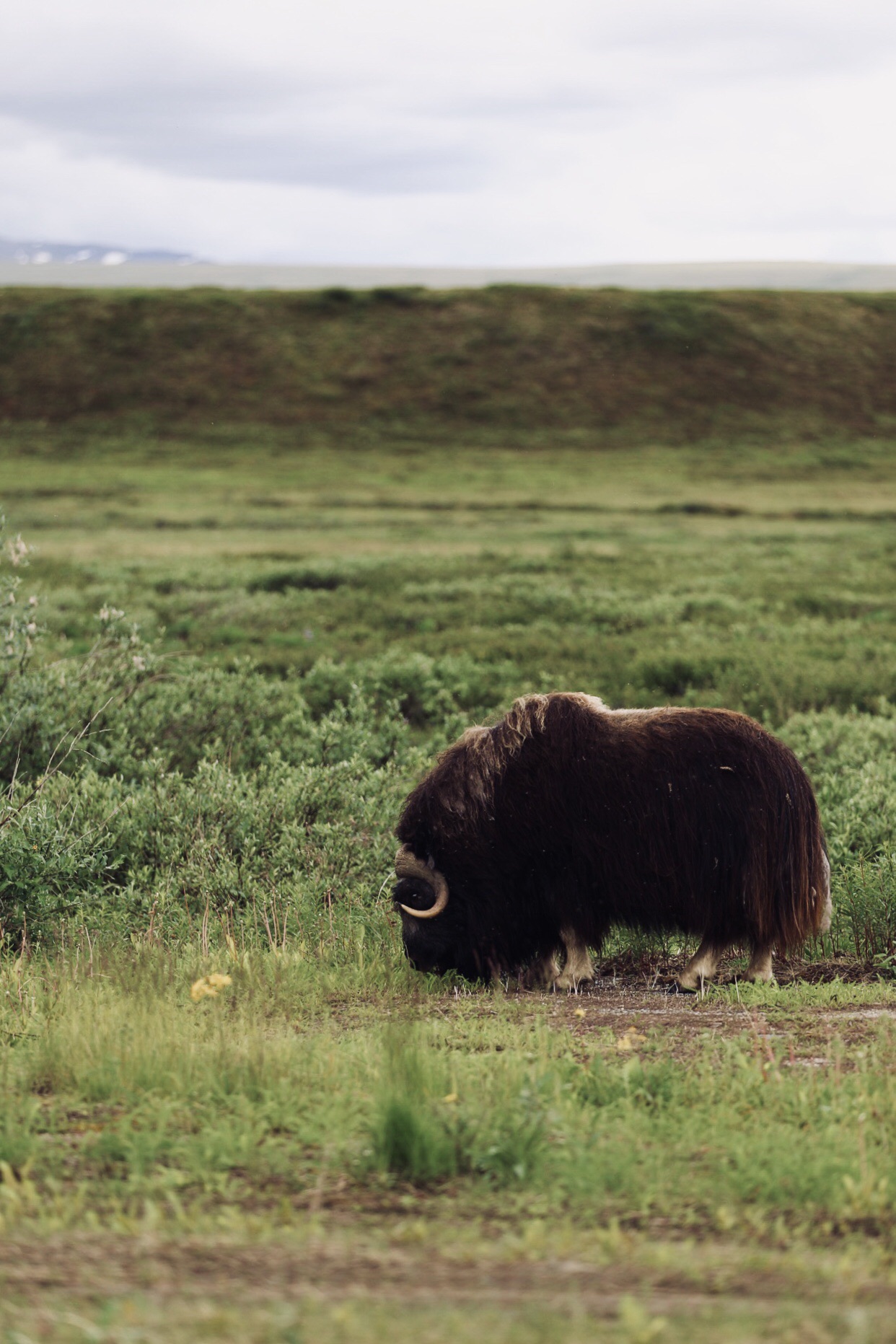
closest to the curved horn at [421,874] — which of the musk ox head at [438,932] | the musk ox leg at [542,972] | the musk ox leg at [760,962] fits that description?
the musk ox head at [438,932]

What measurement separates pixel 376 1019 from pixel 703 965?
188 cm

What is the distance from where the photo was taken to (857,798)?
871 centimetres

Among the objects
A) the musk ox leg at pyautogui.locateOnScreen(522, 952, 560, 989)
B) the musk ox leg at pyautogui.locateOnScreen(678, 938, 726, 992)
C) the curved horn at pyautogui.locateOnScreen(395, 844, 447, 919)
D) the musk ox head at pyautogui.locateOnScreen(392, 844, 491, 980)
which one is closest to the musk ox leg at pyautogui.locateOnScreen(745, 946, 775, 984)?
the musk ox leg at pyautogui.locateOnScreen(678, 938, 726, 992)

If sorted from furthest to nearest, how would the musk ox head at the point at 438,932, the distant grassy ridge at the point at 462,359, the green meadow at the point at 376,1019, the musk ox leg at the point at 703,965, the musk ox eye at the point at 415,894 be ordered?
the distant grassy ridge at the point at 462,359 < the musk ox eye at the point at 415,894 < the musk ox head at the point at 438,932 < the musk ox leg at the point at 703,965 < the green meadow at the point at 376,1019

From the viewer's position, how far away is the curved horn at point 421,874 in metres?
6.34

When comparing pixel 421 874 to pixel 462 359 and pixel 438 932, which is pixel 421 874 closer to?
pixel 438 932

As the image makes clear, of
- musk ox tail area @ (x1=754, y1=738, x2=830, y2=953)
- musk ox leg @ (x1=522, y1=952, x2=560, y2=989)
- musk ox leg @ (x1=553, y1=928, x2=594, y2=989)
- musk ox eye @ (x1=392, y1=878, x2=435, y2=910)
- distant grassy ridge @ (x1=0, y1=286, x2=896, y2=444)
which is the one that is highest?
distant grassy ridge @ (x1=0, y1=286, x2=896, y2=444)

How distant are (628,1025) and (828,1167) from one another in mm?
1829

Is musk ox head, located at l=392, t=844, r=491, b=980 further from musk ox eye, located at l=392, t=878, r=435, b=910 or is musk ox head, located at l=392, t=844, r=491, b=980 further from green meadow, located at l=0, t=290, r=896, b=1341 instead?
green meadow, located at l=0, t=290, r=896, b=1341

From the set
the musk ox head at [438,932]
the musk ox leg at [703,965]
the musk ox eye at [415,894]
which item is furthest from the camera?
the musk ox eye at [415,894]

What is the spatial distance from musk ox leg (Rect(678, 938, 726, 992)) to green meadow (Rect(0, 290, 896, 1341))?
0.22 m

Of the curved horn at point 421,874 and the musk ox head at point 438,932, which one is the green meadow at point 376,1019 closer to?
the musk ox head at point 438,932

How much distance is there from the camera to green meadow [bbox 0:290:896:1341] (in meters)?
2.74

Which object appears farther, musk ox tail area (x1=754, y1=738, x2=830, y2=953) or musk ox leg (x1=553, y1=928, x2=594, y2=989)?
musk ox leg (x1=553, y1=928, x2=594, y2=989)
